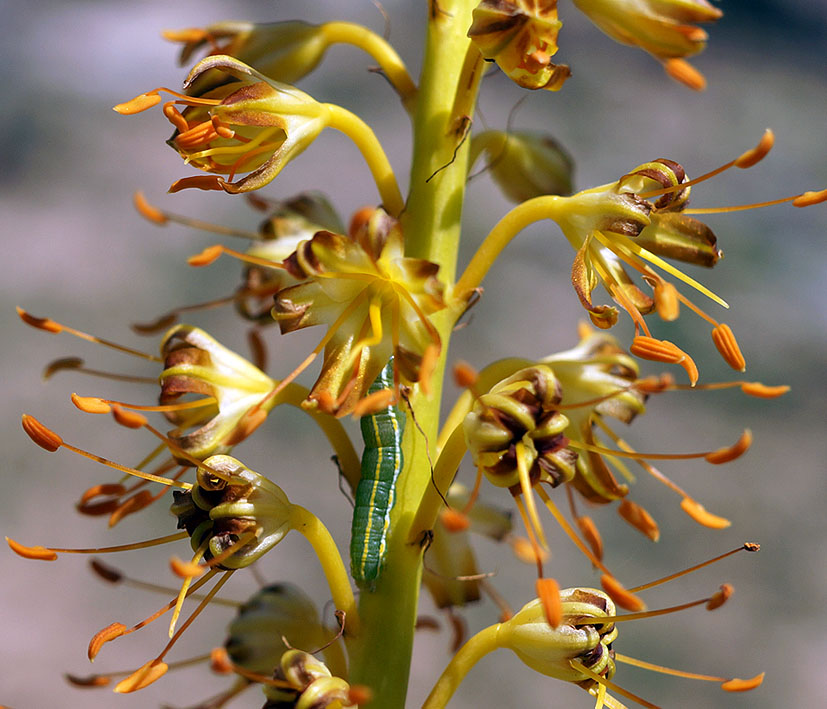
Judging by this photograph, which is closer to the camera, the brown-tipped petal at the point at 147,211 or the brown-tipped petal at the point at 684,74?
the brown-tipped petal at the point at 684,74

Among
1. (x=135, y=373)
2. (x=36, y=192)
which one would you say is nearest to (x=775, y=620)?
(x=135, y=373)

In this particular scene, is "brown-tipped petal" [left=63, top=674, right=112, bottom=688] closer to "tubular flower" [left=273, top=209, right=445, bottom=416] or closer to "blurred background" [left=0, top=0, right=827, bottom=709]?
"tubular flower" [left=273, top=209, right=445, bottom=416]

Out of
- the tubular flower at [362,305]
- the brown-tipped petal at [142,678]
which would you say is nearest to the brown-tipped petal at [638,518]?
the tubular flower at [362,305]

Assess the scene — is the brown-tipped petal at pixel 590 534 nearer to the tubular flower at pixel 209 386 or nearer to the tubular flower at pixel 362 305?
→ the tubular flower at pixel 362 305

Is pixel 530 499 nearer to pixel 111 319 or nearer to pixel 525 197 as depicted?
pixel 525 197

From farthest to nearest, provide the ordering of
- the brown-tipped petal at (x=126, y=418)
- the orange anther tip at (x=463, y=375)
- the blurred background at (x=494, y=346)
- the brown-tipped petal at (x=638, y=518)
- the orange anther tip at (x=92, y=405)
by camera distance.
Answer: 1. the blurred background at (x=494, y=346)
2. the brown-tipped petal at (x=638, y=518)
3. the orange anther tip at (x=92, y=405)
4. the brown-tipped petal at (x=126, y=418)
5. the orange anther tip at (x=463, y=375)

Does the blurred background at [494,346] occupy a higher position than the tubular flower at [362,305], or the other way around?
the tubular flower at [362,305]

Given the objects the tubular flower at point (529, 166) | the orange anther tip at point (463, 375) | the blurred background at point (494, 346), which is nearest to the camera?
the orange anther tip at point (463, 375)

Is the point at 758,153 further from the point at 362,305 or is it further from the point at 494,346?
the point at 494,346
